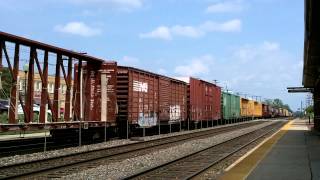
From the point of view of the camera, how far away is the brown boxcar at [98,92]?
74.1ft

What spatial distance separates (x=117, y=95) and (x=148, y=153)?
728cm

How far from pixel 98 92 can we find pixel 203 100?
22380 millimetres

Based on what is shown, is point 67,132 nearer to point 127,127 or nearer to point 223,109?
point 127,127

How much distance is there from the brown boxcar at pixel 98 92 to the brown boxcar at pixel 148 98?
1166 mm

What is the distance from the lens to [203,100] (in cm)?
4519

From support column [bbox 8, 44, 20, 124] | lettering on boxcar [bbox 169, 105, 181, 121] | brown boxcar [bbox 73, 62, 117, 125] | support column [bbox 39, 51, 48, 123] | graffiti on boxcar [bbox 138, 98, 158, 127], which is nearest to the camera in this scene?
support column [bbox 8, 44, 20, 124]

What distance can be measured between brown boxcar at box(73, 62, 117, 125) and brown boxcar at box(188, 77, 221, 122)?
16.0 m

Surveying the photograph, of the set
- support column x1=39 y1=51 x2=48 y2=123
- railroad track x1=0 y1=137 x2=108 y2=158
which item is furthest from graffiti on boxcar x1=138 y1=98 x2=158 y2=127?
support column x1=39 y1=51 x2=48 y2=123

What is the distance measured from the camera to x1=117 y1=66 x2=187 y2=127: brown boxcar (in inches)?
1030

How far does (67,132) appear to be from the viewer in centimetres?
2123

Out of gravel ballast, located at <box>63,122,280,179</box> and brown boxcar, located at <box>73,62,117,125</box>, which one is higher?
brown boxcar, located at <box>73,62,117,125</box>

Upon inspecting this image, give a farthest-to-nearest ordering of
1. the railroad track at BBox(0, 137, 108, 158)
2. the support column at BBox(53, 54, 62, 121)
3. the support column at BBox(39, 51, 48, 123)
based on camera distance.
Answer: the support column at BBox(53, 54, 62, 121), the support column at BBox(39, 51, 48, 123), the railroad track at BBox(0, 137, 108, 158)

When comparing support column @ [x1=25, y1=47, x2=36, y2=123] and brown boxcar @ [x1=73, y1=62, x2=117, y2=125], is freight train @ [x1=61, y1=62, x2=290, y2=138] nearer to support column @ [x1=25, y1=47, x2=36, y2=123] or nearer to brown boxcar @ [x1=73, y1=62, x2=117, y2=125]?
brown boxcar @ [x1=73, y1=62, x2=117, y2=125]

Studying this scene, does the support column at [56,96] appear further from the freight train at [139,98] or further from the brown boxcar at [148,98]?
the brown boxcar at [148,98]
